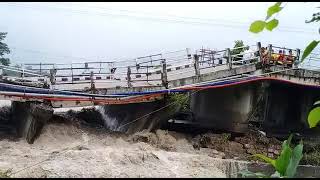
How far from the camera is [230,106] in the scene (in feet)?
84.7

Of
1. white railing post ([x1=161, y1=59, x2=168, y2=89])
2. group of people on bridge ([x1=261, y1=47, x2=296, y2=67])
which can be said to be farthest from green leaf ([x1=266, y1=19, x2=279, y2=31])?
group of people on bridge ([x1=261, y1=47, x2=296, y2=67])

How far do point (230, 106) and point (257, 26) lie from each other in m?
23.4

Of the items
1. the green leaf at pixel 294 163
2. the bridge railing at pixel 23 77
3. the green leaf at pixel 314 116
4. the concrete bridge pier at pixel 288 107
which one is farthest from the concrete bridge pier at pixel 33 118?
the green leaf at pixel 314 116

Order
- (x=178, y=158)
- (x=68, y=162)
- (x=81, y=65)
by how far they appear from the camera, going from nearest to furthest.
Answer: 1. (x=68, y=162)
2. (x=178, y=158)
3. (x=81, y=65)

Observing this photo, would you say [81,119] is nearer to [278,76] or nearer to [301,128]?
[278,76]

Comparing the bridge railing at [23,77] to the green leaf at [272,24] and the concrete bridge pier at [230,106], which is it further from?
the green leaf at [272,24]

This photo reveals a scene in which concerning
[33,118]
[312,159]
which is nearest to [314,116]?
[33,118]

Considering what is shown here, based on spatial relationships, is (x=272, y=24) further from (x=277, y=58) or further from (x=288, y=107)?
(x=288, y=107)

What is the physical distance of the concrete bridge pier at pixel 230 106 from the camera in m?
25.4

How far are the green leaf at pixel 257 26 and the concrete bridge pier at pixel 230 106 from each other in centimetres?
2291

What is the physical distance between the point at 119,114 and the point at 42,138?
5329 mm

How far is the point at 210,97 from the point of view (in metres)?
26.6

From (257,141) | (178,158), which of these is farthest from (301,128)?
(178,158)

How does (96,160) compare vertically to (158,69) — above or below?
below
